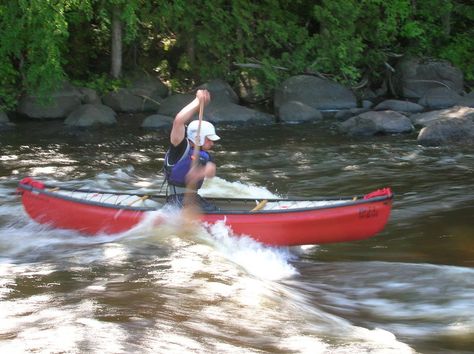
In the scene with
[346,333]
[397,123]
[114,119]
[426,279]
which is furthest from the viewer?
[114,119]

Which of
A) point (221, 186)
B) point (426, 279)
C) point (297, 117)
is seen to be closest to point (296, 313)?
point (426, 279)

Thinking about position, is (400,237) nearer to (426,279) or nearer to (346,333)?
(426,279)

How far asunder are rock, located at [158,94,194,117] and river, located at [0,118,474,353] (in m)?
5.19

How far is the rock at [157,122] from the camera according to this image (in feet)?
46.3

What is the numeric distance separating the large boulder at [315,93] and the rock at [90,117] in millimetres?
4002

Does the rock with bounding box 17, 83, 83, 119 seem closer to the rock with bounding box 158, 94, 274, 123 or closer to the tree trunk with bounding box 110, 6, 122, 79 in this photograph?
the tree trunk with bounding box 110, 6, 122, 79

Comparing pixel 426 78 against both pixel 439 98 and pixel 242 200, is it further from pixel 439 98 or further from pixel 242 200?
pixel 242 200

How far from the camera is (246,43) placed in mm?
17031

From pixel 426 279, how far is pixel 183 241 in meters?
2.18

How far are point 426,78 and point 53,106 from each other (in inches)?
384

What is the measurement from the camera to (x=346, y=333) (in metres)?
4.11

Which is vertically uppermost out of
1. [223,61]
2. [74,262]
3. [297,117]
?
[223,61]

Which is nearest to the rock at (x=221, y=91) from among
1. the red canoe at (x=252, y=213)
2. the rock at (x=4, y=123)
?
the rock at (x=4, y=123)

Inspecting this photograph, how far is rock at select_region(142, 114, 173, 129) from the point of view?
14104 mm
